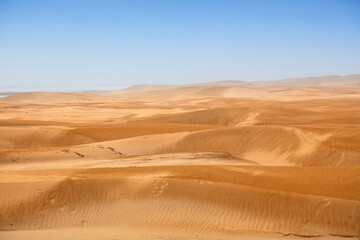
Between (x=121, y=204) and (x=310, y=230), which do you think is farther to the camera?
(x=121, y=204)

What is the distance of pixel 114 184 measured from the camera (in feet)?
33.8

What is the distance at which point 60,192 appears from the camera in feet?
32.5

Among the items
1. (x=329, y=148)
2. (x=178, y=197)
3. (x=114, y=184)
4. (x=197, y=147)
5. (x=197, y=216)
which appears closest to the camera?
(x=197, y=216)

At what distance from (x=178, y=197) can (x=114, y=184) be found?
1.80m

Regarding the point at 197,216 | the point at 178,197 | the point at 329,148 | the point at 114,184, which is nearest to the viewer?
the point at 197,216

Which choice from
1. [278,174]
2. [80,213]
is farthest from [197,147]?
[80,213]

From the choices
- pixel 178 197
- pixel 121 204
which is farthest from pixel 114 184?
pixel 178 197

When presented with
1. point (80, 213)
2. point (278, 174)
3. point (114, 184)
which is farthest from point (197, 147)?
point (80, 213)

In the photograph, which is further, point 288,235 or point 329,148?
point 329,148

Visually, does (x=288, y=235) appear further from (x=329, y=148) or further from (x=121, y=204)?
(x=329, y=148)

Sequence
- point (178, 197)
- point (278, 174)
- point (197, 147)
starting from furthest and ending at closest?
point (197, 147) < point (278, 174) < point (178, 197)

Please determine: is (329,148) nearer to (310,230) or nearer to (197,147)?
(197,147)

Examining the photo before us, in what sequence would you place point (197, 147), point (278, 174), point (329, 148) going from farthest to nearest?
1. point (197, 147)
2. point (329, 148)
3. point (278, 174)

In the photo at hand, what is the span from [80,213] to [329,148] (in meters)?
9.84
